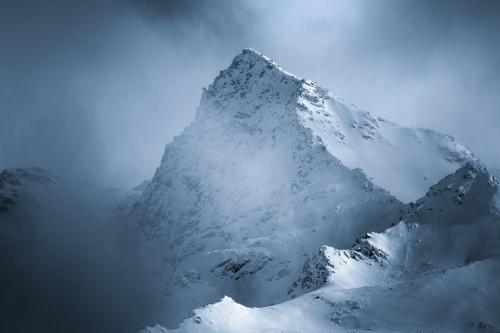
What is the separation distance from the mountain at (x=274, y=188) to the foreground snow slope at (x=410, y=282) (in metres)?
0.96

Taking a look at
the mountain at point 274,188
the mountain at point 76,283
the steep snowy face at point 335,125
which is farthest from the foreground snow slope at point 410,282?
the mountain at point 76,283

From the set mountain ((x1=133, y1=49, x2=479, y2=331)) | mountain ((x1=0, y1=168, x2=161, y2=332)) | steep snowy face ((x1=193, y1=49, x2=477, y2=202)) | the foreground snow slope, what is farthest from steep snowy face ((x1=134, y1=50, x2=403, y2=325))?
the foreground snow slope

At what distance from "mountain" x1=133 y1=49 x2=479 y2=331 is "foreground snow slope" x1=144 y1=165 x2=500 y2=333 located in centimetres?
96

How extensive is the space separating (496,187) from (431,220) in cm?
1232

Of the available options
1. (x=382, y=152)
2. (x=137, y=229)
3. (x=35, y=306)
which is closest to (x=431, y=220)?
(x=382, y=152)

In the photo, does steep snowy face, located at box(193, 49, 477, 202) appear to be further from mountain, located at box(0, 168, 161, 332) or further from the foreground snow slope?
mountain, located at box(0, 168, 161, 332)

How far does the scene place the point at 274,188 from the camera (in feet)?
453

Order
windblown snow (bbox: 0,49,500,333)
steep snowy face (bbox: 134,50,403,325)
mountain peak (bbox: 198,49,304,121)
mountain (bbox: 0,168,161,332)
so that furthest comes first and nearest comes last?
mountain peak (bbox: 198,49,304,121), mountain (bbox: 0,168,161,332), steep snowy face (bbox: 134,50,403,325), windblown snow (bbox: 0,49,500,333)

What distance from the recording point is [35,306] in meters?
145

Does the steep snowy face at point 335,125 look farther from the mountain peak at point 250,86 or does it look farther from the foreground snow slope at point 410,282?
the foreground snow slope at point 410,282

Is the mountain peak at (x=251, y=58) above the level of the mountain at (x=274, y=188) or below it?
above

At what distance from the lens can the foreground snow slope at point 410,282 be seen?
201 feet

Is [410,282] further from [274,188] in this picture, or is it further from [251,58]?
[251,58]

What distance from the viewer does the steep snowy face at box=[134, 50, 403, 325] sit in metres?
110
